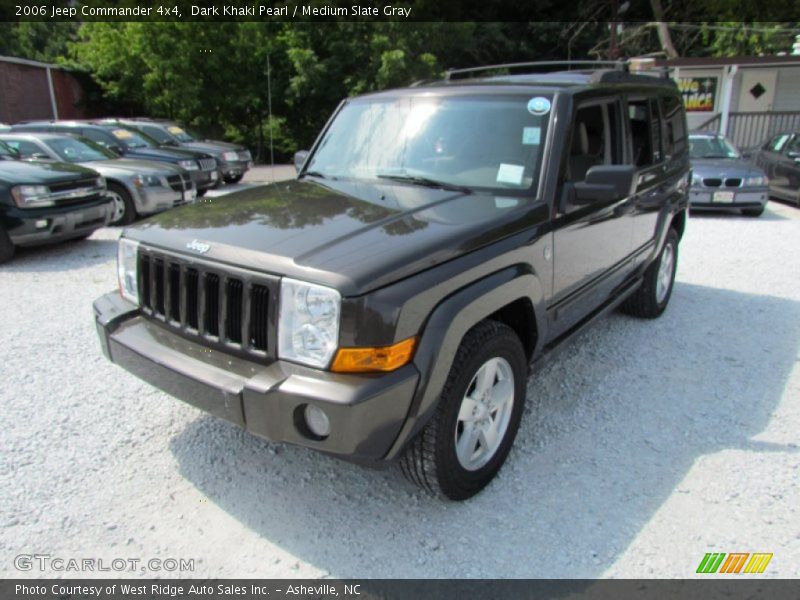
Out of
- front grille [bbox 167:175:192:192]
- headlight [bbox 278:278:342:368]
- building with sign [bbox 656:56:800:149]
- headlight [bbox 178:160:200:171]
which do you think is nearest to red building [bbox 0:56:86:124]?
headlight [bbox 178:160:200:171]

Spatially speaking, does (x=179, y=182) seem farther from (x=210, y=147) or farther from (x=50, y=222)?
(x=210, y=147)

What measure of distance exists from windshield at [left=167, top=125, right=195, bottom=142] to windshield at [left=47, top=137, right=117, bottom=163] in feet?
15.8

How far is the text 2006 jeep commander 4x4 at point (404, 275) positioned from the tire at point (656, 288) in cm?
92

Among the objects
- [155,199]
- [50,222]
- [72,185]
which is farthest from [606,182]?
[155,199]

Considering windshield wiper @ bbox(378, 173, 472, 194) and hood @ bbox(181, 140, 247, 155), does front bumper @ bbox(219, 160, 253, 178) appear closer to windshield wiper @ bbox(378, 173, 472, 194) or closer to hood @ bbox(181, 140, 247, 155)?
hood @ bbox(181, 140, 247, 155)

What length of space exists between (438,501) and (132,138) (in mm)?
12404

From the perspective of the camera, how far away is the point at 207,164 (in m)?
12.4

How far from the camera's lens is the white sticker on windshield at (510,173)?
128 inches

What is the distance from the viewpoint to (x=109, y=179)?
9.34 m

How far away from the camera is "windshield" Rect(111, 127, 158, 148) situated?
12547mm

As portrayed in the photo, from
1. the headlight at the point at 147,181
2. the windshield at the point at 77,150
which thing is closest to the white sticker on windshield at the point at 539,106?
the headlight at the point at 147,181

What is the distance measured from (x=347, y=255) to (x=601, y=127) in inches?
87.8

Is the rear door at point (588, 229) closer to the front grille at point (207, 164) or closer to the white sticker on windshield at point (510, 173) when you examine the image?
the white sticker on windshield at point (510, 173)

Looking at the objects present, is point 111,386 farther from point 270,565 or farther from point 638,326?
point 638,326
